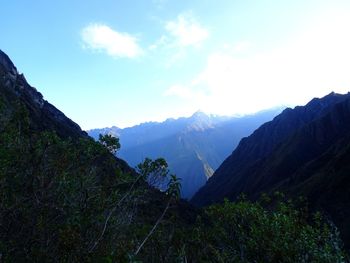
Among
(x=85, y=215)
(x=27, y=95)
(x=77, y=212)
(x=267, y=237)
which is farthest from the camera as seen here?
(x=27, y=95)

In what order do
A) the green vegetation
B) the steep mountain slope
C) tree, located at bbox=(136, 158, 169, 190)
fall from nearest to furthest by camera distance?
the steep mountain slope → the green vegetation → tree, located at bbox=(136, 158, 169, 190)

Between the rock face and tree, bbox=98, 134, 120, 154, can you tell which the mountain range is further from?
the rock face

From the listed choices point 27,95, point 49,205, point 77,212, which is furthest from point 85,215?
point 27,95

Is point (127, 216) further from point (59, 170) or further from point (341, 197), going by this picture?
point (341, 197)

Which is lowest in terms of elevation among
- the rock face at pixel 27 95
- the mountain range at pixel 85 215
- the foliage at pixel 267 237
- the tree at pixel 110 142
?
the foliage at pixel 267 237

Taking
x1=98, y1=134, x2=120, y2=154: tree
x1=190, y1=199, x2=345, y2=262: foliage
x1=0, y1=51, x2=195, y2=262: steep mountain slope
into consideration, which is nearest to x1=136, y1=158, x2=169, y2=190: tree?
x1=0, y1=51, x2=195, y2=262: steep mountain slope

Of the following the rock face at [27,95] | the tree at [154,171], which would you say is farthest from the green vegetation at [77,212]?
the rock face at [27,95]

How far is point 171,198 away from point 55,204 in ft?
14.9

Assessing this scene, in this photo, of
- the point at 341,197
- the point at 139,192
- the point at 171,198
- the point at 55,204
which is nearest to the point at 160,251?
the point at 139,192

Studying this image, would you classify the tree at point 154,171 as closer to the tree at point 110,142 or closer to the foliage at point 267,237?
the tree at point 110,142

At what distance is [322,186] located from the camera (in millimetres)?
127000

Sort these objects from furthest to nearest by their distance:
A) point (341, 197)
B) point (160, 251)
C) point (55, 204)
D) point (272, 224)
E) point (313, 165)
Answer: point (313, 165) < point (341, 197) < point (160, 251) < point (272, 224) < point (55, 204)

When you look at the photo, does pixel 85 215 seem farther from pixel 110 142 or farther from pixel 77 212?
pixel 110 142

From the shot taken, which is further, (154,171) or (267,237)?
(267,237)
